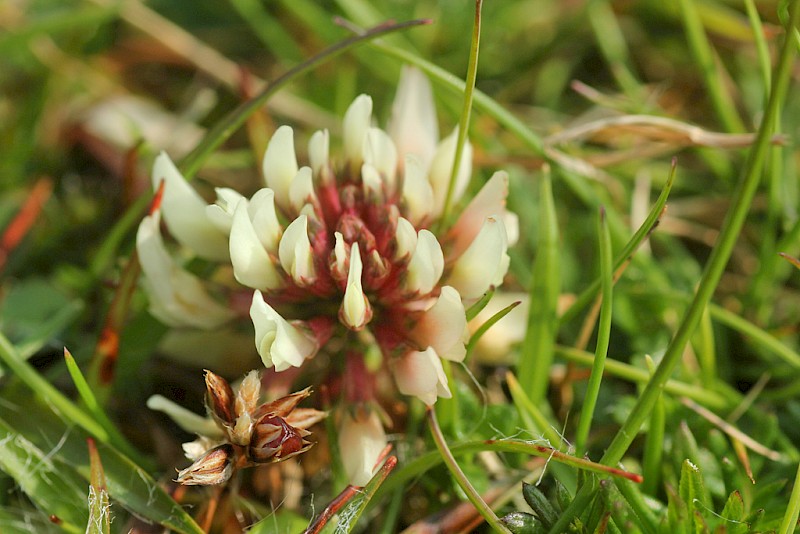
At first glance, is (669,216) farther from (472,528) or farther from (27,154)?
(27,154)

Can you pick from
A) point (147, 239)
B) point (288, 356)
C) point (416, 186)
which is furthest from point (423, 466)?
point (147, 239)

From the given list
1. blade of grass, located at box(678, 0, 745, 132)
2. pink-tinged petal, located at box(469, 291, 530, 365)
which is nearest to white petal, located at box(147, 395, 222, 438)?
pink-tinged petal, located at box(469, 291, 530, 365)

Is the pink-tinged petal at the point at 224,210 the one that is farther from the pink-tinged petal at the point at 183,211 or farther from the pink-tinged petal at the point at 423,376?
the pink-tinged petal at the point at 423,376

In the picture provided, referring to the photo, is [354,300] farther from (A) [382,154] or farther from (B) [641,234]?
(B) [641,234]

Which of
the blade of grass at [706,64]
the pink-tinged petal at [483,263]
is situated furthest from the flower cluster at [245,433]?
the blade of grass at [706,64]

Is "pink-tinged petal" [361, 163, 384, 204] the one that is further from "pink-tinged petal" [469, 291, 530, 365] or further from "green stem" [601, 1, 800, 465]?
"green stem" [601, 1, 800, 465]

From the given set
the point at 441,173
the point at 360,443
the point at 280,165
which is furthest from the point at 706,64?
the point at 360,443
